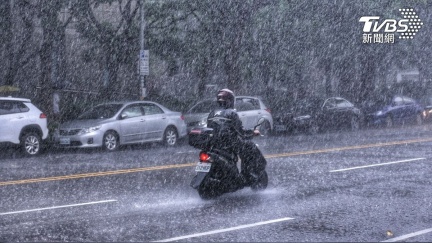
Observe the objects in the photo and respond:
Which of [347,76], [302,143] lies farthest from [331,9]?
[302,143]

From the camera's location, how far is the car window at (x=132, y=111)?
2147 centimetres

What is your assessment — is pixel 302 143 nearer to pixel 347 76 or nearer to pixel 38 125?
pixel 38 125

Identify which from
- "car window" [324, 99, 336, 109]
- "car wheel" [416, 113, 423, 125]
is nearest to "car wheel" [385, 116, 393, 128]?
"car wheel" [416, 113, 423, 125]

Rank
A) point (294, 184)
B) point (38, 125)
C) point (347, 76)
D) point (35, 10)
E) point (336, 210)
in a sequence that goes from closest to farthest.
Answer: point (336, 210), point (294, 184), point (38, 125), point (35, 10), point (347, 76)

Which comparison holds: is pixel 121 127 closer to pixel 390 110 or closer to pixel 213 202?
pixel 213 202

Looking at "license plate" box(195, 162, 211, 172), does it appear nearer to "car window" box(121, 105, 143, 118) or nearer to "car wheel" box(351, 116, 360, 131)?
"car window" box(121, 105, 143, 118)

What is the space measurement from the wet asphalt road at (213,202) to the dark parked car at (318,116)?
32.8 ft

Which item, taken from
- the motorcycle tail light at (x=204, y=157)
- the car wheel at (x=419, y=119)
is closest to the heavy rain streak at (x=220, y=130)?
the motorcycle tail light at (x=204, y=157)

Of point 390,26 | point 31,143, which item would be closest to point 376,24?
point 390,26

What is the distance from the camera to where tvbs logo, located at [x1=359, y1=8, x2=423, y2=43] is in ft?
114

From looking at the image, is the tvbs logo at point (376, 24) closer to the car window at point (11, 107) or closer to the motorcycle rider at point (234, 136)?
the car window at point (11, 107)

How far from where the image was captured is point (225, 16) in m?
29.1

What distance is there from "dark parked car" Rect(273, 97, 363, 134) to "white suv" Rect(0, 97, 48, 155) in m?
11.0

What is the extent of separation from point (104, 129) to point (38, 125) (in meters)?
1.91
